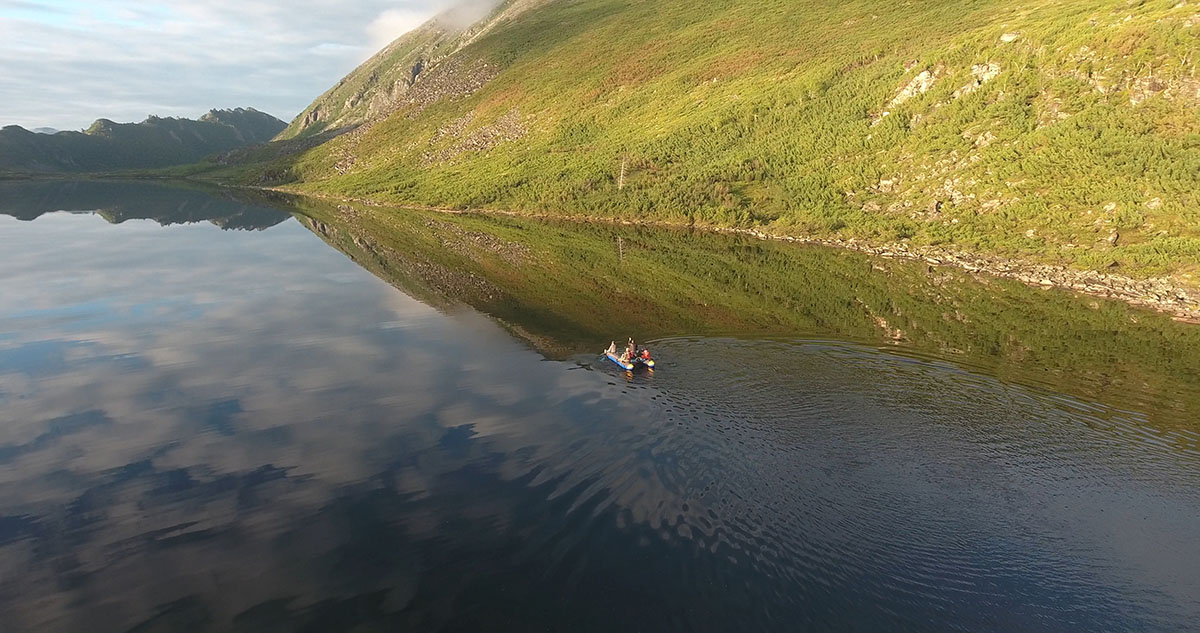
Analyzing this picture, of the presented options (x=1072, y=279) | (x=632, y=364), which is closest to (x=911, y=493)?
(x=632, y=364)

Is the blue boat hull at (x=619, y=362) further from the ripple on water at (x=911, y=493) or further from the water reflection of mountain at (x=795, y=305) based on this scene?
the water reflection of mountain at (x=795, y=305)

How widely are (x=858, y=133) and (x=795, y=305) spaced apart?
6437 centimetres

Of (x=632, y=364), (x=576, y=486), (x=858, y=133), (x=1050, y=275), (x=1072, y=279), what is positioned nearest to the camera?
(x=576, y=486)

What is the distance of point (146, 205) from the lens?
13962 cm

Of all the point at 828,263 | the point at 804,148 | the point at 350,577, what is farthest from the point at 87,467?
the point at 804,148

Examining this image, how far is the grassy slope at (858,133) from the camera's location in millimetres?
70188

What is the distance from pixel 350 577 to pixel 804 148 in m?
106

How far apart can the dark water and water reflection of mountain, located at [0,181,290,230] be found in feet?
263

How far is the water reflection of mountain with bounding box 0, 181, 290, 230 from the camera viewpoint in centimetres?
11500

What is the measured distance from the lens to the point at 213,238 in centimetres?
9150

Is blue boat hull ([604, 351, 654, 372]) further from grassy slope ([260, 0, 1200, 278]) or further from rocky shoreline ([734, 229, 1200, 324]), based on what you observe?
grassy slope ([260, 0, 1200, 278])

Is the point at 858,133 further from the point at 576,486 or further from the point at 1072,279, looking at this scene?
the point at 576,486

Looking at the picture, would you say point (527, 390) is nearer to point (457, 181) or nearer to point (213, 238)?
point (213, 238)

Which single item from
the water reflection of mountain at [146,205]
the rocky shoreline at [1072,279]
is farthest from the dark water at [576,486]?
the water reflection of mountain at [146,205]
